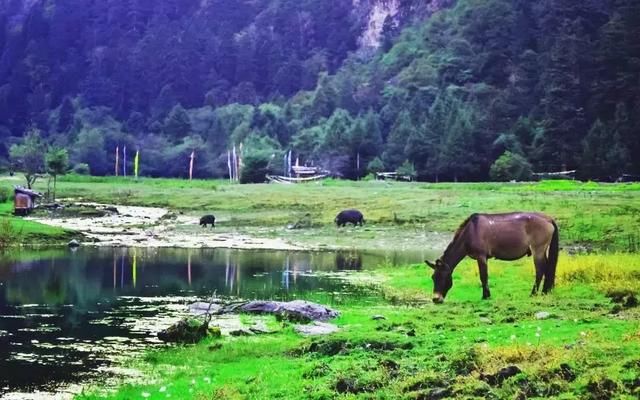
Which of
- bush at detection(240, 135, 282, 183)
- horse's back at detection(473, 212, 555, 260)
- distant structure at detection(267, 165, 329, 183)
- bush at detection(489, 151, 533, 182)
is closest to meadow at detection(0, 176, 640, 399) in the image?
horse's back at detection(473, 212, 555, 260)

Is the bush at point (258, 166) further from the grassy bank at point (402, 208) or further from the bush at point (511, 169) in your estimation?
the bush at point (511, 169)

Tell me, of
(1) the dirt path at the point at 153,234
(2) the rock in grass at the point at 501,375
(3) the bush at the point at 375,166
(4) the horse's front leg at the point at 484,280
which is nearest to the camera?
(2) the rock in grass at the point at 501,375

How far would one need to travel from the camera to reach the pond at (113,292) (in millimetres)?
18703

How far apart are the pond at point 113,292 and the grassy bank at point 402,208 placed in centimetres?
950

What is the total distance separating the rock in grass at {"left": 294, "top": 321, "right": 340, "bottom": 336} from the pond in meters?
3.47

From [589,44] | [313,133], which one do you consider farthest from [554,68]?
[313,133]

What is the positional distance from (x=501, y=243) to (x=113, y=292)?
539 inches

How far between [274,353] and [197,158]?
6830 inches

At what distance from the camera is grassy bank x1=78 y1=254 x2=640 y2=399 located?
42.7ft

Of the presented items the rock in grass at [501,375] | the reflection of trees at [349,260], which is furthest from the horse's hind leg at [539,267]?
the reflection of trees at [349,260]

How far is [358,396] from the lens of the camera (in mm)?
13656

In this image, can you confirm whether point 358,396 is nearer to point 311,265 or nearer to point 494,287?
point 494,287

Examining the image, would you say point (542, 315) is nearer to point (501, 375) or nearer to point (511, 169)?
point (501, 375)

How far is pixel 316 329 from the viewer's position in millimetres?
20953
